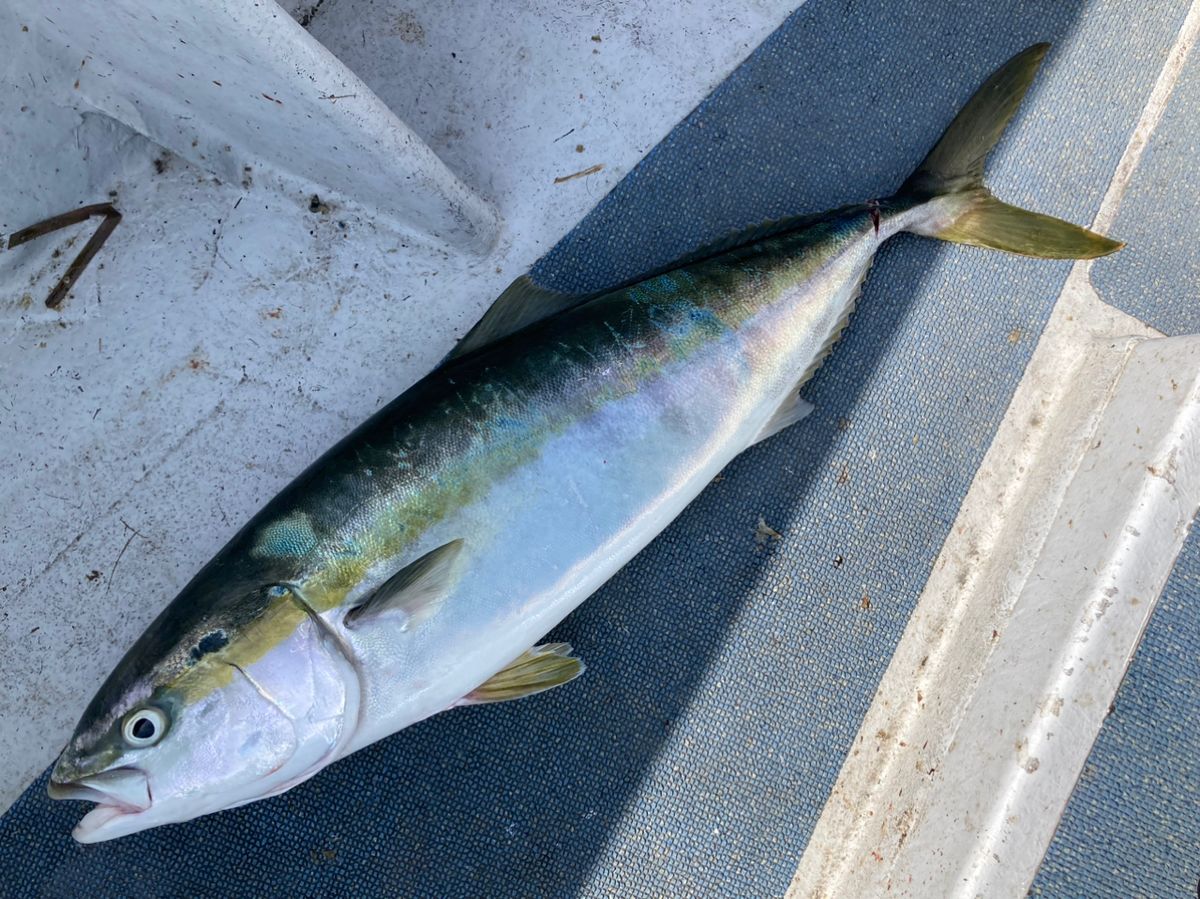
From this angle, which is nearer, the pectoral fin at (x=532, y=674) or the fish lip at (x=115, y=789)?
the fish lip at (x=115, y=789)

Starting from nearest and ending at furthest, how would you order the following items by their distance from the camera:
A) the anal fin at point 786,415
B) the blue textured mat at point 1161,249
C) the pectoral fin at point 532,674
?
the pectoral fin at point 532,674 < the anal fin at point 786,415 < the blue textured mat at point 1161,249

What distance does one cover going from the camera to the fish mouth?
53.6 inches

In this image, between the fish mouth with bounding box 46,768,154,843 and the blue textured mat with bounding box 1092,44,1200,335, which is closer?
the fish mouth with bounding box 46,768,154,843

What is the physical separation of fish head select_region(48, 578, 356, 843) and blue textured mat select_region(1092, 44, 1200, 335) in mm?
2009

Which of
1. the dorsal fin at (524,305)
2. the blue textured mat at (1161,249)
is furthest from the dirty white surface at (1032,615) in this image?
the dorsal fin at (524,305)

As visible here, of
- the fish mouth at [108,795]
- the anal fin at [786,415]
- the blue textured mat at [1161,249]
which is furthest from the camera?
the blue textured mat at [1161,249]

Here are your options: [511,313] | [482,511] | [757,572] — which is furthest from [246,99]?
[757,572]

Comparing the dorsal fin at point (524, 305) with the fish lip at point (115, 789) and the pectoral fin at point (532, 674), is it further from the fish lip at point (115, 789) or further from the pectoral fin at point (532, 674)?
the fish lip at point (115, 789)

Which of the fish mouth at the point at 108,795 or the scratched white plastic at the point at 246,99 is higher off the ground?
the scratched white plastic at the point at 246,99

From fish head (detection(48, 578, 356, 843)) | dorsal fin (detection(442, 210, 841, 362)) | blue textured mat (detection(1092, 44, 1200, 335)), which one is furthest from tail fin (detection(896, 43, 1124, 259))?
fish head (detection(48, 578, 356, 843))

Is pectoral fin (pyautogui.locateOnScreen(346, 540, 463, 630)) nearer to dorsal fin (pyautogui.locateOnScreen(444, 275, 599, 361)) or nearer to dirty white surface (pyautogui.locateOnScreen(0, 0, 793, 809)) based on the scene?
dorsal fin (pyautogui.locateOnScreen(444, 275, 599, 361))

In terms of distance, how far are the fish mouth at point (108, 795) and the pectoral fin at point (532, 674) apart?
575 mm

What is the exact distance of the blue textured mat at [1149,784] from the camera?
169cm

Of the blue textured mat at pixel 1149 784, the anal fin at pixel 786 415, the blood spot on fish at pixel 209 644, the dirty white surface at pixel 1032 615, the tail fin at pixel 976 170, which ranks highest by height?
the blood spot on fish at pixel 209 644
